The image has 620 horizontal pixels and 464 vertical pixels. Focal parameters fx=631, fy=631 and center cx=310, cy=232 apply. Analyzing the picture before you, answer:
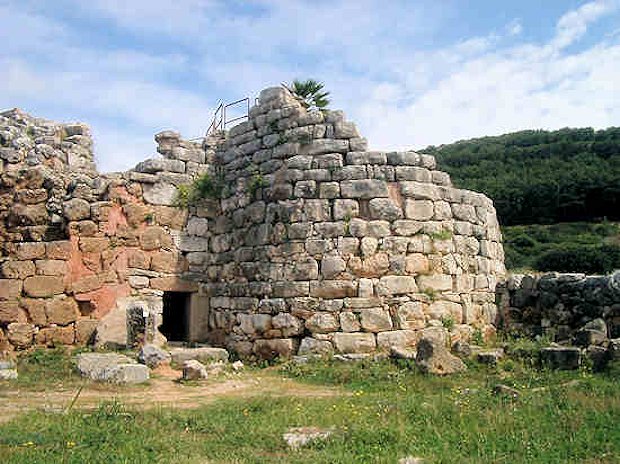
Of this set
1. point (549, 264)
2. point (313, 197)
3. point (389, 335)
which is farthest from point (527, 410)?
point (549, 264)

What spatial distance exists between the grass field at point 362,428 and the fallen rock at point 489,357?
3.70 feet

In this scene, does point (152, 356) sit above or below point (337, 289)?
below

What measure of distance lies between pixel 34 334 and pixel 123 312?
151cm

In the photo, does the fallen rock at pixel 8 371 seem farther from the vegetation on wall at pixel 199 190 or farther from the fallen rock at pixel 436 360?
the fallen rock at pixel 436 360

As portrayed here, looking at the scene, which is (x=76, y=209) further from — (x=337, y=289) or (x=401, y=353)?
(x=401, y=353)

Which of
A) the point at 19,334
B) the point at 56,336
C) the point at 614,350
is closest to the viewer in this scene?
the point at 614,350

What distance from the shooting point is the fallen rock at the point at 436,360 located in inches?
347

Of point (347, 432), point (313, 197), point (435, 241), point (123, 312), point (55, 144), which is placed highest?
point (55, 144)

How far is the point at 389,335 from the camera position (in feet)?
33.4

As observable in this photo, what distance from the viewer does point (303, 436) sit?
5863mm

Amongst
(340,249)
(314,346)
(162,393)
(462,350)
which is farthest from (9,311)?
(462,350)

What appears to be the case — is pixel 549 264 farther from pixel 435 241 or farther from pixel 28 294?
pixel 28 294

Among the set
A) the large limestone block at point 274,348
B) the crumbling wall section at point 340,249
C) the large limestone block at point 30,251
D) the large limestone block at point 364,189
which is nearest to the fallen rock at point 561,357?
the crumbling wall section at point 340,249

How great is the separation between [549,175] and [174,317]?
32.0 metres
